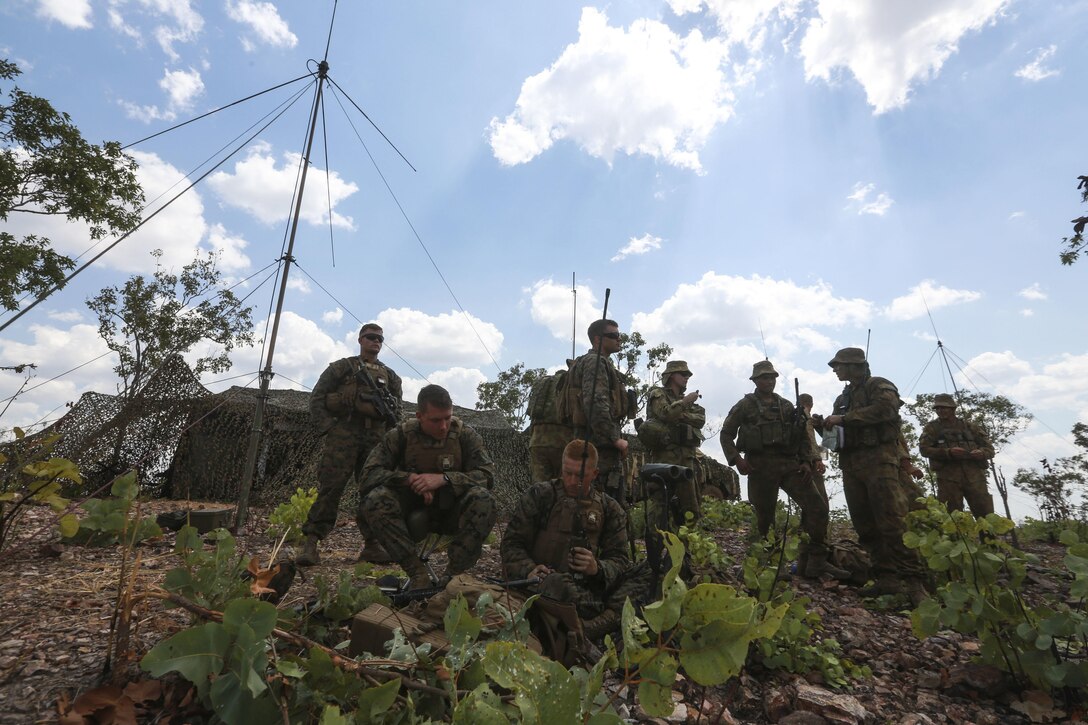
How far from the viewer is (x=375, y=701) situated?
1257 millimetres

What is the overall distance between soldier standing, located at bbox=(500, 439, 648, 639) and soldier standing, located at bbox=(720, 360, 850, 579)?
245 centimetres

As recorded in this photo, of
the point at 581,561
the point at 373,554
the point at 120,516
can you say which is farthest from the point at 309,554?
the point at 120,516

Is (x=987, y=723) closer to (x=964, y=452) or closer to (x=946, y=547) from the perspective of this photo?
(x=946, y=547)

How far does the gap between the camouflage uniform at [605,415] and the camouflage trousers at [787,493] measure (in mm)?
1689

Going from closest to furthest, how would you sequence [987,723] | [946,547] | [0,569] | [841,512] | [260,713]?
[260,713], [987,723], [946,547], [0,569], [841,512]

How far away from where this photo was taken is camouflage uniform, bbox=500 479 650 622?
335cm

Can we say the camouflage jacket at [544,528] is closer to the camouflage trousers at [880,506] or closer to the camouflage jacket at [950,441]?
the camouflage trousers at [880,506]

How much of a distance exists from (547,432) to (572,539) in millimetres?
1731

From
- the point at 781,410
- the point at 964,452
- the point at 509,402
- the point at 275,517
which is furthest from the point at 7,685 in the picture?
the point at 509,402

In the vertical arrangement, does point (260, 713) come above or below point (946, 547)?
below

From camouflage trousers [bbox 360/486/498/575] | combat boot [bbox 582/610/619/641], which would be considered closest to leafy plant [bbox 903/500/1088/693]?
combat boot [bbox 582/610/619/641]

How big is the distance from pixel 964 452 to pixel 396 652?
8432 millimetres

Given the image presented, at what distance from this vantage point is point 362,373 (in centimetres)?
527

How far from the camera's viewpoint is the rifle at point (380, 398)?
5.19 m
